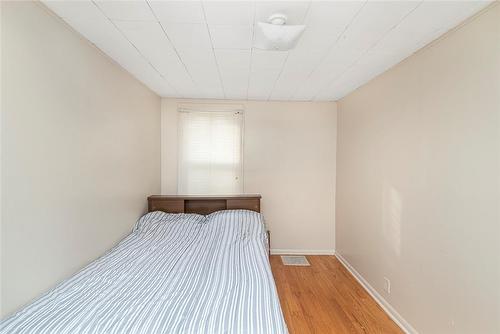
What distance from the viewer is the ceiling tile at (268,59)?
194 cm

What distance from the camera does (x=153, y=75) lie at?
8.21 ft

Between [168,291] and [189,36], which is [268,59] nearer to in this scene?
[189,36]

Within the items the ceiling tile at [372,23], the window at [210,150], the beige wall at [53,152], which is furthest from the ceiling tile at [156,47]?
the ceiling tile at [372,23]

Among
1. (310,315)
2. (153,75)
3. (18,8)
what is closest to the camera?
(18,8)

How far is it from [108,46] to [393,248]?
9.45 feet

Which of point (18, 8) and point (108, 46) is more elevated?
point (108, 46)

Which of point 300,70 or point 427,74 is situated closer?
point 427,74

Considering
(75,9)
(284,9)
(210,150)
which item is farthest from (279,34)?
(210,150)

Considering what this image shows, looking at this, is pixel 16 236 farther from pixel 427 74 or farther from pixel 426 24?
pixel 427 74

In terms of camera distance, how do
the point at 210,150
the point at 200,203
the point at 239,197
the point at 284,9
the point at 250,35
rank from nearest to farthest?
the point at 284,9
the point at 250,35
the point at 239,197
the point at 200,203
the point at 210,150

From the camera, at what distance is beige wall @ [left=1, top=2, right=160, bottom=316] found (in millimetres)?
1192

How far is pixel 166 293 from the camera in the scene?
1.46 meters

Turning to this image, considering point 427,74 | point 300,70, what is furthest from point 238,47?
point 427,74

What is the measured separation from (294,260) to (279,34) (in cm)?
286
